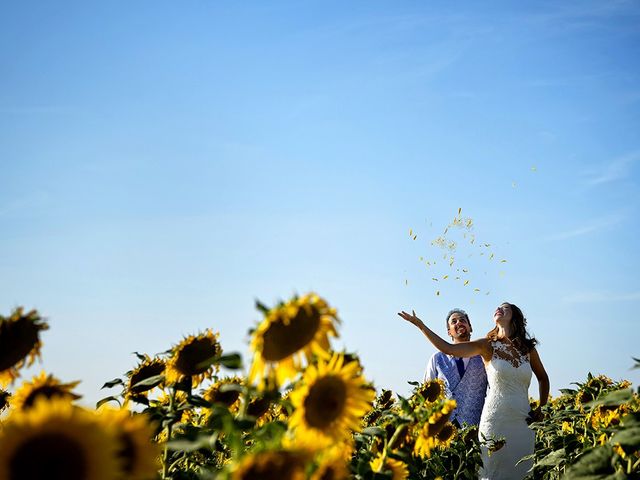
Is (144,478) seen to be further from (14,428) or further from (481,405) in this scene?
(481,405)

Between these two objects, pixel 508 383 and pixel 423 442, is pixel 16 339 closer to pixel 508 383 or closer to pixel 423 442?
pixel 423 442

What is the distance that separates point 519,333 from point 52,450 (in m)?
7.11

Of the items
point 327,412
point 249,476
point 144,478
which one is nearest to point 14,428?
point 144,478

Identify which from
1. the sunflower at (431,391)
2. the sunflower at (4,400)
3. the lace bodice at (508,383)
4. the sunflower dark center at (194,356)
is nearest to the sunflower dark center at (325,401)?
the sunflower dark center at (194,356)

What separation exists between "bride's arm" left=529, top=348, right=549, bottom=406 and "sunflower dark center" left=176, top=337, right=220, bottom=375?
229 inches

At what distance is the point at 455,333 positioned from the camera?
9.12 meters

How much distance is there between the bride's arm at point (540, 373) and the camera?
25.6ft

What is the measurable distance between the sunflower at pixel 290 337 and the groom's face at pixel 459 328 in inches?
286

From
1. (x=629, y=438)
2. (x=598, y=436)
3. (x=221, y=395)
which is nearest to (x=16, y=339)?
(x=221, y=395)

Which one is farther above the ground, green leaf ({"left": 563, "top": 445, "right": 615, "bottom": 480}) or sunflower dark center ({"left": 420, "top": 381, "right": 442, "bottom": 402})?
sunflower dark center ({"left": 420, "top": 381, "right": 442, "bottom": 402})

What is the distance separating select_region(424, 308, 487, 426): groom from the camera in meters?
8.46

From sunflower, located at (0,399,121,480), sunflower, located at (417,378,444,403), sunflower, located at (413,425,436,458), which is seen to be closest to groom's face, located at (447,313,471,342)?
sunflower, located at (417,378,444,403)

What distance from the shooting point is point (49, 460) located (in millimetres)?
1307

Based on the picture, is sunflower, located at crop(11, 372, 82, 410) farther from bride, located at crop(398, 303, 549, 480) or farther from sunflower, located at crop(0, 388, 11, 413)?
bride, located at crop(398, 303, 549, 480)
